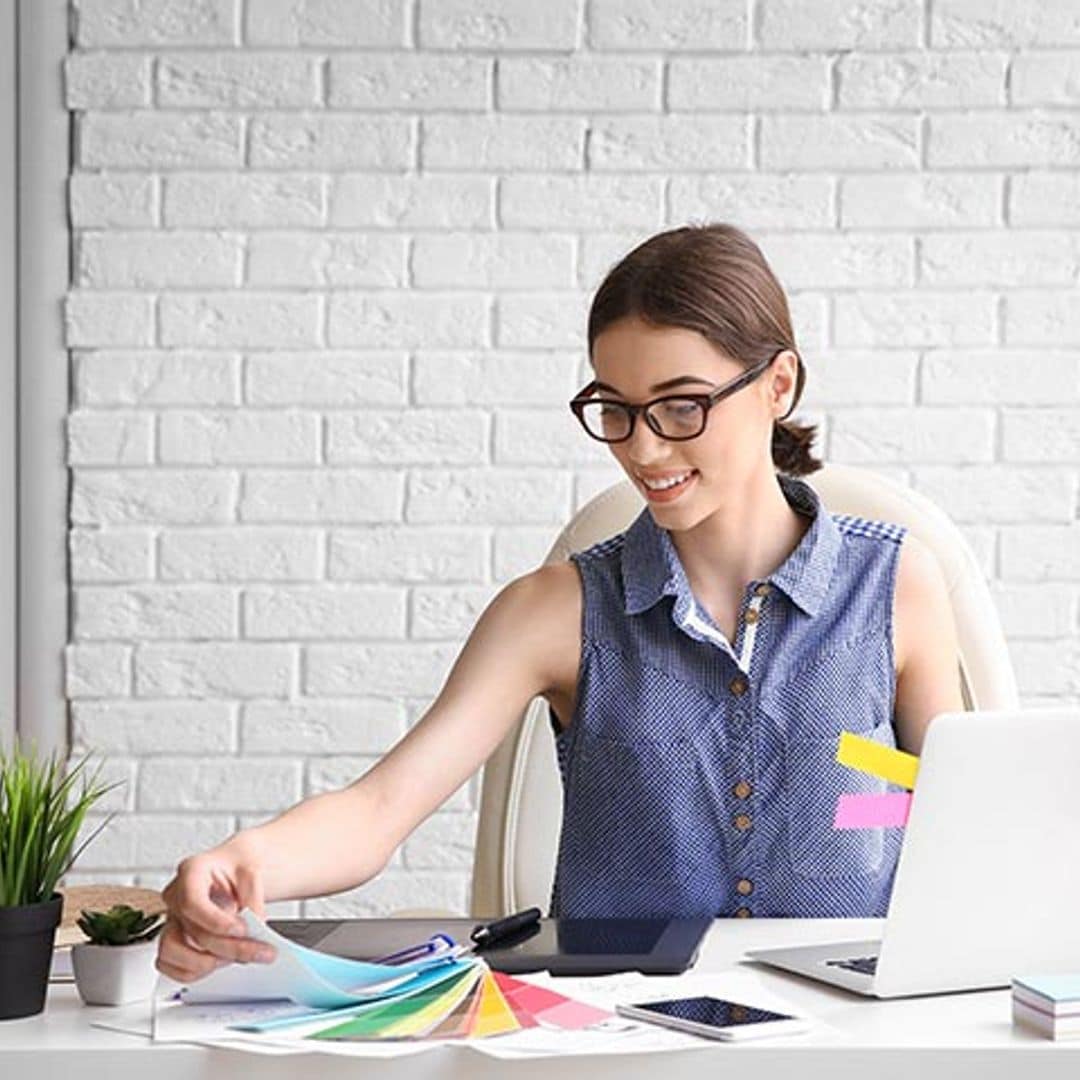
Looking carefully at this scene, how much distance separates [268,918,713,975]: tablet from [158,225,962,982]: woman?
0.15m

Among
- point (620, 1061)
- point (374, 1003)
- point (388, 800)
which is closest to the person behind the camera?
point (620, 1061)

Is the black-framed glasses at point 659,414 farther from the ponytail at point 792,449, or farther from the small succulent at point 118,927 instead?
the small succulent at point 118,927

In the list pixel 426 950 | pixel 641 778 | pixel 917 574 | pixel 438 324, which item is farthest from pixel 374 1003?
pixel 438 324

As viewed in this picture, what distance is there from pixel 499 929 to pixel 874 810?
30 centimetres

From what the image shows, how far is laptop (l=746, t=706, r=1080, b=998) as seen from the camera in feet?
4.53

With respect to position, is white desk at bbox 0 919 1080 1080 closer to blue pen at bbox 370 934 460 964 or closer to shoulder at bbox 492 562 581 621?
blue pen at bbox 370 934 460 964

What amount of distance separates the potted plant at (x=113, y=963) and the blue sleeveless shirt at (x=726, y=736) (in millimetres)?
613

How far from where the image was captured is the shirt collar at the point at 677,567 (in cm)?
192

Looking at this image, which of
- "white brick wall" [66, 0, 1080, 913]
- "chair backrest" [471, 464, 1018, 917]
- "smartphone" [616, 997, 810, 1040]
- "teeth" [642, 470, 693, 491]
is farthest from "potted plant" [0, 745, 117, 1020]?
"white brick wall" [66, 0, 1080, 913]

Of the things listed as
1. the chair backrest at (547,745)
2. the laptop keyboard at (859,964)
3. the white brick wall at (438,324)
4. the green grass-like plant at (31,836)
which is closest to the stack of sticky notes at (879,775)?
the laptop keyboard at (859,964)

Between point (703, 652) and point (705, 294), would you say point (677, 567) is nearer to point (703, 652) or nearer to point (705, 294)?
point (703, 652)

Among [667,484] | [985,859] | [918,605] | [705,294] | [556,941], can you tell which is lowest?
[556,941]

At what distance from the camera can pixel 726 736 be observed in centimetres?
189

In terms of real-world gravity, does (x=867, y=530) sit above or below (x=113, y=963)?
above
